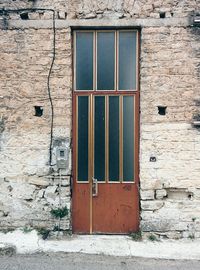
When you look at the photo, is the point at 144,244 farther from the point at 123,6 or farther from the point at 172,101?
the point at 123,6

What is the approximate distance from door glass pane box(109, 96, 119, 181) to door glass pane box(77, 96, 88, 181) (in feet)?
1.45

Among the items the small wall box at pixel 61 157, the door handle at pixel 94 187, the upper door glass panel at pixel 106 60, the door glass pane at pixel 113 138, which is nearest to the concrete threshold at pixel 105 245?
the door handle at pixel 94 187

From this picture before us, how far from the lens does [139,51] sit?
20.2 feet

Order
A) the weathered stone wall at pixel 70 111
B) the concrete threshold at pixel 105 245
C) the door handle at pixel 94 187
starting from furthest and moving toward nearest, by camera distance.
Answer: the door handle at pixel 94 187 → the weathered stone wall at pixel 70 111 → the concrete threshold at pixel 105 245

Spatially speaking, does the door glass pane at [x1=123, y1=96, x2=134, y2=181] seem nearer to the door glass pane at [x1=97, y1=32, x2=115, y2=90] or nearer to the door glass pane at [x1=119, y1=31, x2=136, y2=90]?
the door glass pane at [x1=119, y1=31, x2=136, y2=90]

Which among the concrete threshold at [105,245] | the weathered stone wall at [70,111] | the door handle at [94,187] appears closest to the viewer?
the concrete threshold at [105,245]

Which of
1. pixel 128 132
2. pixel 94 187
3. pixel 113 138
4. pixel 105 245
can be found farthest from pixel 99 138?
pixel 105 245

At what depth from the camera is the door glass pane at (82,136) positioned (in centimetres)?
621

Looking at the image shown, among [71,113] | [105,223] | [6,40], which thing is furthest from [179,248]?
[6,40]

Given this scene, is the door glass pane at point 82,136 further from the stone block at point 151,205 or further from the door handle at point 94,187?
the stone block at point 151,205

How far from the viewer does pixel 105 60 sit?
6.24 metres

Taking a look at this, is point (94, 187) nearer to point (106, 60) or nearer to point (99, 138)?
point (99, 138)

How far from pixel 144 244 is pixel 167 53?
3.36 m

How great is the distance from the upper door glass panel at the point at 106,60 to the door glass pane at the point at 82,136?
11.6 inches
